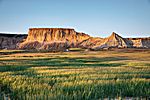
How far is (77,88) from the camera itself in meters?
15.0

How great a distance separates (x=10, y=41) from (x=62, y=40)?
31.1 metres

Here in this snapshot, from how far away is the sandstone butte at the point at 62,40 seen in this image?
171500 millimetres

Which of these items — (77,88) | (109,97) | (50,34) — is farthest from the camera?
(50,34)

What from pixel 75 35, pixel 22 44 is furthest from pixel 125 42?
pixel 22 44

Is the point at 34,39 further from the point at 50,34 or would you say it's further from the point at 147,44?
the point at 147,44

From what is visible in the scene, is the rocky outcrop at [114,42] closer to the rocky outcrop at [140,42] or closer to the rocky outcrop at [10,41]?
the rocky outcrop at [140,42]

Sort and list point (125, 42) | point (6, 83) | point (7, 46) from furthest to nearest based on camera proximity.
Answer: point (125, 42) < point (7, 46) < point (6, 83)

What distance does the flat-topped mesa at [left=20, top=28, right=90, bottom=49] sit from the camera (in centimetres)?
17938

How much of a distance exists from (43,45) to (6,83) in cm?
15834

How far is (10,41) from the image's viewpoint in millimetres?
172750

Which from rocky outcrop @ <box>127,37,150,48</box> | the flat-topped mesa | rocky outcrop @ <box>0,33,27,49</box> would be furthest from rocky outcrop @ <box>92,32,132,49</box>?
rocky outcrop @ <box>0,33,27,49</box>

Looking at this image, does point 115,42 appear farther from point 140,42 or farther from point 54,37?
point 54,37

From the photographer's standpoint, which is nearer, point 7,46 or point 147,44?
point 7,46

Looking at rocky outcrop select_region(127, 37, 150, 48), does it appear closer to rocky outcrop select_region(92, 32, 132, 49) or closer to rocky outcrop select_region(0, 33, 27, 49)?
rocky outcrop select_region(92, 32, 132, 49)
